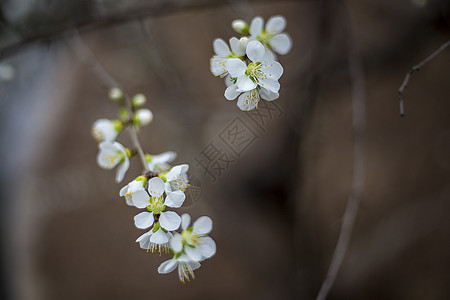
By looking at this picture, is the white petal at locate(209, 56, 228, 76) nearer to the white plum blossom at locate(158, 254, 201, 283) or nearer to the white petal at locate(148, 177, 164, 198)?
the white petal at locate(148, 177, 164, 198)

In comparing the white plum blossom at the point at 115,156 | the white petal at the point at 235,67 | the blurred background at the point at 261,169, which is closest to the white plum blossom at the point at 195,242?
the white plum blossom at the point at 115,156

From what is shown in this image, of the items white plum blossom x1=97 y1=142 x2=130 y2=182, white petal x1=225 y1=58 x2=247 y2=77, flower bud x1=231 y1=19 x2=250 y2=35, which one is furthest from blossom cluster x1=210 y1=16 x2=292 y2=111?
white plum blossom x1=97 y1=142 x2=130 y2=182

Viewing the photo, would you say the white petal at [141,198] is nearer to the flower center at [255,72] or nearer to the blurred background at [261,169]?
the flower center at [255,72]

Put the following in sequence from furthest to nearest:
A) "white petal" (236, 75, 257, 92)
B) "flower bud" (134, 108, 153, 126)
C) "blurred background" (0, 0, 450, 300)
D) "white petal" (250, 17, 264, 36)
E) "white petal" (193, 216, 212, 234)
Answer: "blurred background" (0, 0, 450, 300) → "flower bud" (134, 108, 153, 126) → "white petal" (250, 17, 264, 36) → "white petal" (193, 216, 212, 234) → "white petal" (236, 75, 257, 92)

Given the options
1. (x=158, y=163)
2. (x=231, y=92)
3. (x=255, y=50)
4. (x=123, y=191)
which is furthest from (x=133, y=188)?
(x=255, y=50)

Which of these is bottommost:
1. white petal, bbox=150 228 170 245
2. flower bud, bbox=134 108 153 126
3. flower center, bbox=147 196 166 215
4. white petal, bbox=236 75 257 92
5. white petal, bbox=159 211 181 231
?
white petal, bbox=150 228 170 245

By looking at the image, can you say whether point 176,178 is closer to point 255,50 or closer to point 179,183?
point 179,183

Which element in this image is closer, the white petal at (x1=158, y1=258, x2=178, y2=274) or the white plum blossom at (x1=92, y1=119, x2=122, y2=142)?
the white petal at (x1=158, y1=258, x2=178, y2=274)
